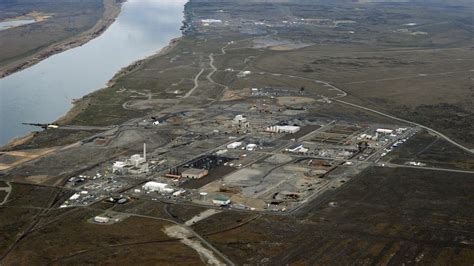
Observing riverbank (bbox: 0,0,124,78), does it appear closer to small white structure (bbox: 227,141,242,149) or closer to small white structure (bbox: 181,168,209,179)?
small white structure (bbox: 227,141,242,149)

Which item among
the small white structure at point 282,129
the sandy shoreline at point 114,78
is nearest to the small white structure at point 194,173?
the small white structure at point 282,129

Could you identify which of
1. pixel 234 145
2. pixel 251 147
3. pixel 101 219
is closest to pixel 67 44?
pixel 234 145

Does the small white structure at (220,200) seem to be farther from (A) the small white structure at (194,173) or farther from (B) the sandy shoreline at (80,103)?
(B) the sandy shoreline at (80,103)

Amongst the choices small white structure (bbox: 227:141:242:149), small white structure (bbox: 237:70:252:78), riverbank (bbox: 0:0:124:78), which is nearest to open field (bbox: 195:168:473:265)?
small white structure (bbox: 227:141:242:149)

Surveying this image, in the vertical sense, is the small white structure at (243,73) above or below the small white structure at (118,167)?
below

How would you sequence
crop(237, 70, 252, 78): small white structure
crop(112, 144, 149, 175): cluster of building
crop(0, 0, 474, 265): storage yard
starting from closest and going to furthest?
crop(0, 0, 474, 265): storage yard < crop(112, 144, 149, 175): cluster of building < crop(237, 70, 252, 78): small white structure

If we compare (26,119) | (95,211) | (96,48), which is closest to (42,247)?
(95,211)
